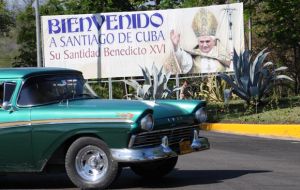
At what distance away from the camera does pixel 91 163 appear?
7684 millimetres

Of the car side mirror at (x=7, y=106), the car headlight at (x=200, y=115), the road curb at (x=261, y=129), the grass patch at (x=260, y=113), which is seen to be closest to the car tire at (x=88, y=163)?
the car side mirror at (x=7, y=106)

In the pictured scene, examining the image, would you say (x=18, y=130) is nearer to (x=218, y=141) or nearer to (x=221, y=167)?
(x=221, y=167)

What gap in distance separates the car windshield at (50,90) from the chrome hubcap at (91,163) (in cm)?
88

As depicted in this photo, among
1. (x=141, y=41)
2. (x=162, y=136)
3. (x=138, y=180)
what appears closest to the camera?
(x=162, y=136)

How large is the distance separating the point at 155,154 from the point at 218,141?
634 cm

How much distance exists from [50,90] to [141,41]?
13.2 meters

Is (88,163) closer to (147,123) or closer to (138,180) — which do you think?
(147,123)

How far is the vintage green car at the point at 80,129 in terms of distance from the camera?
7.47 metres

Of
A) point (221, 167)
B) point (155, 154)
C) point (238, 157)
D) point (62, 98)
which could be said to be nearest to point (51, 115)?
point (62, 98)

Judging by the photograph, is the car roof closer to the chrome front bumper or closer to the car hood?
the car hood

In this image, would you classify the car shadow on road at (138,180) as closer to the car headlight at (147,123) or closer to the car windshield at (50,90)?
the car headlight at (147,123)

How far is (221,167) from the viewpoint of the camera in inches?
384

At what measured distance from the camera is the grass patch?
15.5 metres

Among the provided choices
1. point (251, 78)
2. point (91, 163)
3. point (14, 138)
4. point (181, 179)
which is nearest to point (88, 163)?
point (91, 163)
